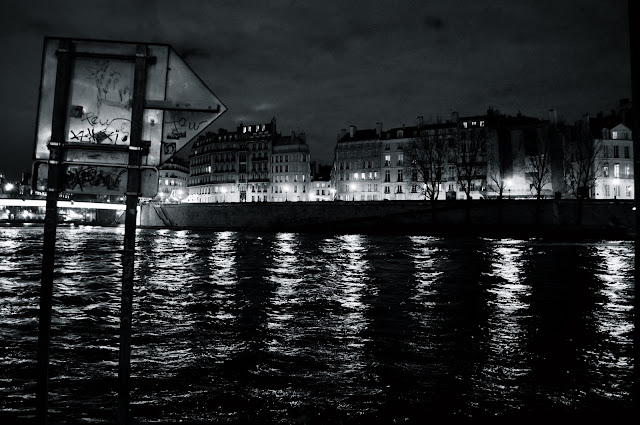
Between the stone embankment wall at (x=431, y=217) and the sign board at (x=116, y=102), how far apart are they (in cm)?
5858

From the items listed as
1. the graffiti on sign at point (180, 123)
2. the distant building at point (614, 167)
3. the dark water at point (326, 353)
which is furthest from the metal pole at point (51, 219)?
the distant building at point (614, 167)

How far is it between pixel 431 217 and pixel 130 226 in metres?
65.7

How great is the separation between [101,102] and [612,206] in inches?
2629

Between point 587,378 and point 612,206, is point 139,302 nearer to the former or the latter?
point 587,378

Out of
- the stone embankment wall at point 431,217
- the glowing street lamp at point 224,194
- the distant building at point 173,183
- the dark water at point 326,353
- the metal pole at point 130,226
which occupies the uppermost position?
the distant building at point 173,183

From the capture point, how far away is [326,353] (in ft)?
22.6

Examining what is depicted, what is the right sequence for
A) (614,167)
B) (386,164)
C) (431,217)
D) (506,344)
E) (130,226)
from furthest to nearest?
(386,164), (614,167), (431,217), (506,344), (130,226)

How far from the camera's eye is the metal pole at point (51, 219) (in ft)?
10.9

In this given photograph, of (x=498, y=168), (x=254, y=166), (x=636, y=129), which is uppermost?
(x=254, y=166)

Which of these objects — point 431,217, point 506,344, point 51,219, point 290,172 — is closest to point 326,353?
point 506,344

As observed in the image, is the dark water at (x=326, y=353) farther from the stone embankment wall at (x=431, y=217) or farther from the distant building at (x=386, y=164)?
the distant building at (x=386, y=164)

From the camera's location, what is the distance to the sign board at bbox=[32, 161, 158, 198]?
3.43 metres

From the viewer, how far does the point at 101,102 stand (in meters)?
3.58

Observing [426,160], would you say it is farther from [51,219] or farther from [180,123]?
[51,219]
